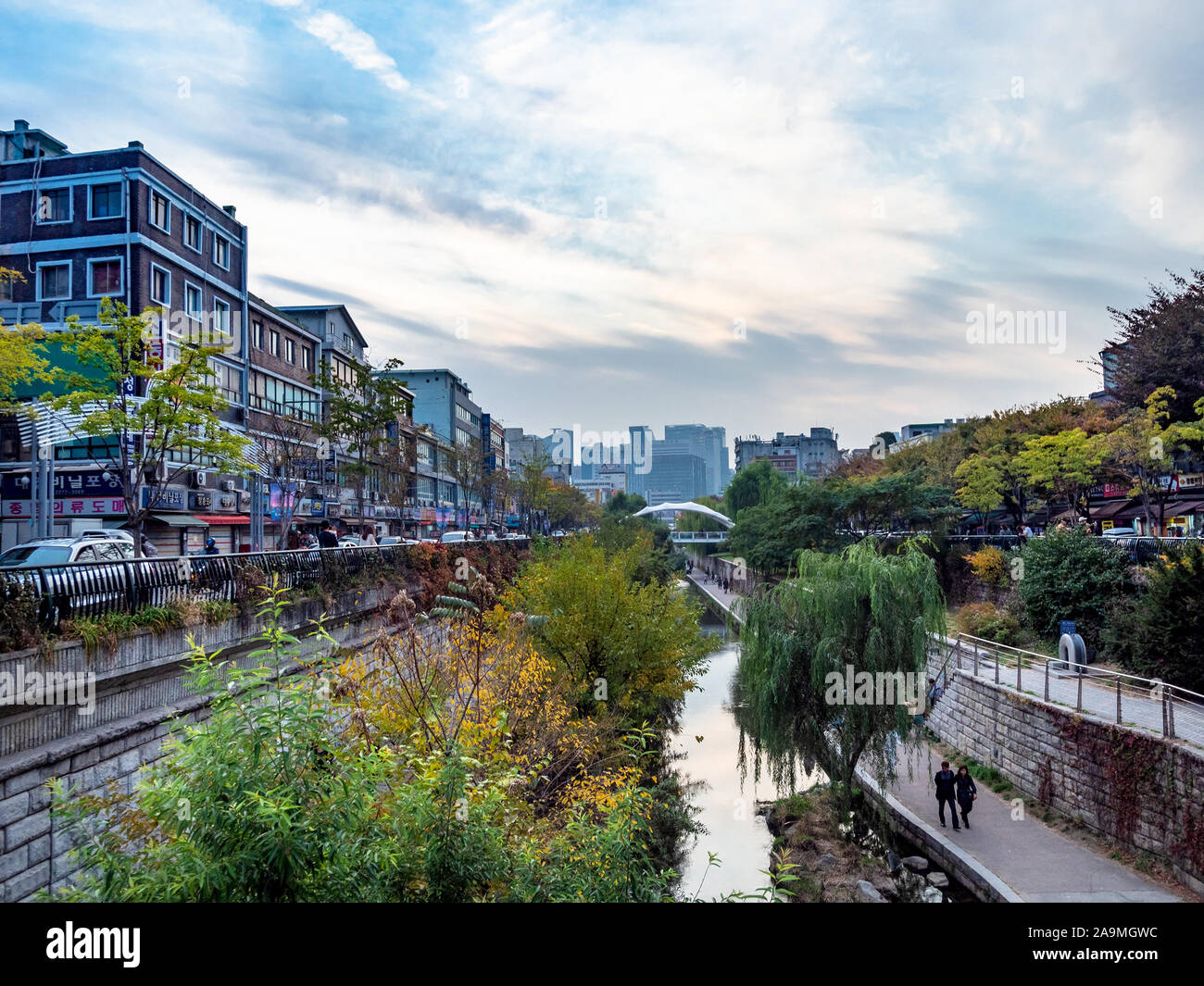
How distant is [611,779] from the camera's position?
15547mm

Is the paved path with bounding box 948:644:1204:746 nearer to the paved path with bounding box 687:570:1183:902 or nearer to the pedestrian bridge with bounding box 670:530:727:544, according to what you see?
the paved path with bounding box 687:570:1183:902

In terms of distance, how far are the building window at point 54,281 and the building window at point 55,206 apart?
193 centimetres

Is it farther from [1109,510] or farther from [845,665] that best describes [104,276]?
[1109,510]

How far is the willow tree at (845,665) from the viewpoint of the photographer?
19.1 m

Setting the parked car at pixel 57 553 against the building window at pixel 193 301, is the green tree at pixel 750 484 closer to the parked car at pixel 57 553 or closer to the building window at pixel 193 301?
the building window at pixel 193 301

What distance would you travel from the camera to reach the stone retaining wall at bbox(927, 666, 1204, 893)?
47.6 feet

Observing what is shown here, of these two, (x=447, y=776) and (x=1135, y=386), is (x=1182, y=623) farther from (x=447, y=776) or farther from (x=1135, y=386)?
(x=1135, y=386)

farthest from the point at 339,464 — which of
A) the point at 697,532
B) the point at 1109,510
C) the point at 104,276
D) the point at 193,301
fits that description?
the point at 697,532

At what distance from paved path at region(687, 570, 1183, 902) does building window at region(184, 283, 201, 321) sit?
113ft

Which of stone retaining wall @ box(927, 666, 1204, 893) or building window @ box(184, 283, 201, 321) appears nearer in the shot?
stone retaining wall @ box(927, 666, 1204, 893)

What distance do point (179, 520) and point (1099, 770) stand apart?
107 ft

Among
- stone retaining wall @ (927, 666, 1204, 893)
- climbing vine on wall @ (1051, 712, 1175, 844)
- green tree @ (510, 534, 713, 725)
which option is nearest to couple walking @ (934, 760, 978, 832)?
stone retaining wall @ (927, 666, 1204, 893)

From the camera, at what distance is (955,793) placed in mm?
18609
